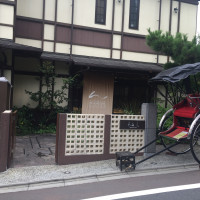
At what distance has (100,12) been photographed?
41.8 feet

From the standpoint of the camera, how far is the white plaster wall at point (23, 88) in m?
11.6

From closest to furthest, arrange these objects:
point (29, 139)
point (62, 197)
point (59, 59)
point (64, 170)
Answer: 1. point (62, 197)
2. point (64, 170)
3. point (29, 139)
4. point (59, 59)

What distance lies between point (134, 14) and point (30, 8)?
5549 millimetres

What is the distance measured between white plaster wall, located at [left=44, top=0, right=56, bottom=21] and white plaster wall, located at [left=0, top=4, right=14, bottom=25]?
2.10 metres

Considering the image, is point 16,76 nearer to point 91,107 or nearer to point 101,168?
point 91,107

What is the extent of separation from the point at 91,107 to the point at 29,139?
12.5 feet

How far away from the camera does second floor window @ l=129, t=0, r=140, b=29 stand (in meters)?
13.3

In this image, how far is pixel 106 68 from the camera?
1156 cm

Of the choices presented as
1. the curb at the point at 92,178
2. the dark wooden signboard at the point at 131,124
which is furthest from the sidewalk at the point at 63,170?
the dark wooden signboard at the point at 131,124

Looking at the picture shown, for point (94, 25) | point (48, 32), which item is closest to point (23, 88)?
point (48, 32)

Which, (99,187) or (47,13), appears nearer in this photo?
(99,187)

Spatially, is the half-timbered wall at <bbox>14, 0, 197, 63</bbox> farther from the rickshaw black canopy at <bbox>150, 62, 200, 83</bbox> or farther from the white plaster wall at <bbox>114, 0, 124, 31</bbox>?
the rickshaw black canopy at <bbox>150, 62, 200, 83</bbox>

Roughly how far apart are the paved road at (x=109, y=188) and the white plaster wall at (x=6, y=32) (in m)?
7.14

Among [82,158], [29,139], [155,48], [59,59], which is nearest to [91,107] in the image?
[59,59]
